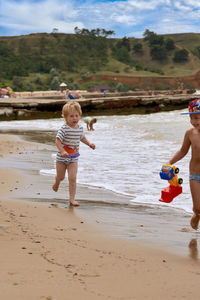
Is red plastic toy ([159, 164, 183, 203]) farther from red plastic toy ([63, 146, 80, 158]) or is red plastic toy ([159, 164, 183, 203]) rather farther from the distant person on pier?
the distant person on pier

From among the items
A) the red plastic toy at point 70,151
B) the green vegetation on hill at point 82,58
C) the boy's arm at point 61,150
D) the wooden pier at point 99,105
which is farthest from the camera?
the green vegetation on hill at point 82,58

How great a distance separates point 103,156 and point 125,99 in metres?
22.2

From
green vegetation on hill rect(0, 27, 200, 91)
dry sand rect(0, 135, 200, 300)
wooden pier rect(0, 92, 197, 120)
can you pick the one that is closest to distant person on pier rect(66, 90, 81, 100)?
wooden pier rect(0, 92, 197, 120)

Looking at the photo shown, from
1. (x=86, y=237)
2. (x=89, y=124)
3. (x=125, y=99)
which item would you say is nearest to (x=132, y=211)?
(x=86, y=237)

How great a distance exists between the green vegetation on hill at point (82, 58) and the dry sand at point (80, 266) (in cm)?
7668

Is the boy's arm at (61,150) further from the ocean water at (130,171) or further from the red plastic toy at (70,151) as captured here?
the ocean water at (130,171)

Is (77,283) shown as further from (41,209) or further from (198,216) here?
(41,209)

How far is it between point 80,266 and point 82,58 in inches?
4982

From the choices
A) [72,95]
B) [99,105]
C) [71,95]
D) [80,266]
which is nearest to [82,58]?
[72,95]

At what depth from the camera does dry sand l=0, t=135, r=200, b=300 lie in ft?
8.56

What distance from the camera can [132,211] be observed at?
5.38 metres

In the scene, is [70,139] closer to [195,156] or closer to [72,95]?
[195,156]

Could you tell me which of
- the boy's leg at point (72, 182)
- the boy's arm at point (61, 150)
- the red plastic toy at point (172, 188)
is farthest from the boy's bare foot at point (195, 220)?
the boy's arm at point (61, 150)

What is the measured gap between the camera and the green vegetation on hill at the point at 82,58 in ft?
319
